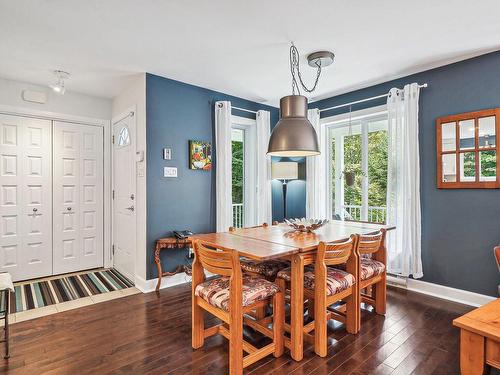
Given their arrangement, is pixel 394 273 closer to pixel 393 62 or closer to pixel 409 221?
pixel 409 221

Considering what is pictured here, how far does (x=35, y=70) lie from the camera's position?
322cm

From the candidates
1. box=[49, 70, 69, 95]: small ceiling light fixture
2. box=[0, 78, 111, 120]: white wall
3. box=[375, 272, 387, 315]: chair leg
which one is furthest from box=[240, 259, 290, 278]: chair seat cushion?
box=[0, 78, 111, 120]: white wall

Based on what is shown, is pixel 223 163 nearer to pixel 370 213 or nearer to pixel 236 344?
pixel 370 213

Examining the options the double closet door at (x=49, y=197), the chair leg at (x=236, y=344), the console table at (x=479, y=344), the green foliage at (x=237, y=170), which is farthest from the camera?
the green foliage at (x=237, y=170)

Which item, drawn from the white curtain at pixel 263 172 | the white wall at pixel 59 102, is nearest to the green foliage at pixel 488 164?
the white curtain at pixel 263 172

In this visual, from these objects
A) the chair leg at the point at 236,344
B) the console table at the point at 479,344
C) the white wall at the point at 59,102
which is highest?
the white wall at the point at 59,102

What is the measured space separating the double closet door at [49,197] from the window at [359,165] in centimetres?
352

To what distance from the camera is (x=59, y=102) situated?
152 inches

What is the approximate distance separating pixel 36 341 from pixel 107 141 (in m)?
2.82

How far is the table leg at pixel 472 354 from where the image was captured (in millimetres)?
1385

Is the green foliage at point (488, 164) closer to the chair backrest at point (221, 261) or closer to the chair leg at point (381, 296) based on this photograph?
the chair leg at point (381, 296)

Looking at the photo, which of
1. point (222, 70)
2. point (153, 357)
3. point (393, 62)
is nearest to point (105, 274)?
point (153, 357)

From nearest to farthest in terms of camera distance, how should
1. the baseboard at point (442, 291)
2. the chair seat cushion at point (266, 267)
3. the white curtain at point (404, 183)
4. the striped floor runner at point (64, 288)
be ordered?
the chair seat cushion at point (266, 267) → the baseboard at point (442, 291) → the striped floor runner at point (64, 288) → the white curtain at point (404, 183)

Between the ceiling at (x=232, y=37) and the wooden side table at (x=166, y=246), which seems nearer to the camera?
the ceiling at (x=232, y=37)
